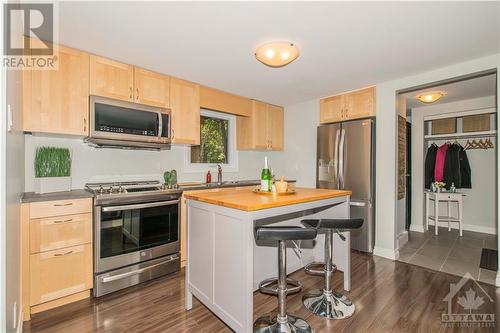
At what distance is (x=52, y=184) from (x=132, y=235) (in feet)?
2.87

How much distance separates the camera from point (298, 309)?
7.04ft

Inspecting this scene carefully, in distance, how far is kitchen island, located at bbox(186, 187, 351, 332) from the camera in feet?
5.30

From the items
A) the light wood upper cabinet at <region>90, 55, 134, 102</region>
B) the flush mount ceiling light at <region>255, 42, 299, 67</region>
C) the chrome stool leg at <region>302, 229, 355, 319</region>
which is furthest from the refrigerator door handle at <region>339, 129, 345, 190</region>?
the light wood upper cabinet at <region>90, 55, 134, 102</region>

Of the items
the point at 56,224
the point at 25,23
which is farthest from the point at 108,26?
the point at 56,224

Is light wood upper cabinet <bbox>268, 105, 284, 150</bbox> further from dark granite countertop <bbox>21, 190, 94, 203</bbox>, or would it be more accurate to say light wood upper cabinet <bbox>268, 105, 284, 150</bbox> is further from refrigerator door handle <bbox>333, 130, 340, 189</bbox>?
dark granite countertop <bbox>21, 190, 94, 203</bbox>

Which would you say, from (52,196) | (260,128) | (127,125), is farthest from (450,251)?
(52,196)

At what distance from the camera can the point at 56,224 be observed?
7.02ft

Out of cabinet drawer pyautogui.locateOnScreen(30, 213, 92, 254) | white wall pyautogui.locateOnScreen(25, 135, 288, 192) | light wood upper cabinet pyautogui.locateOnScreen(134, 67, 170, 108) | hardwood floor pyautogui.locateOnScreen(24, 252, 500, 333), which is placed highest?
light wood upper cabinet pyautogui.locateOnScreen(134, 67, 170, 108)

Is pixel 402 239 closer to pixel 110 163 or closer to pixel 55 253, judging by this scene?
pixel 110 163

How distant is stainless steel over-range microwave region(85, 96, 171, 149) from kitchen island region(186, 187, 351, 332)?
1.17 metres

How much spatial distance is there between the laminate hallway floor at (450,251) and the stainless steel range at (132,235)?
3018mm

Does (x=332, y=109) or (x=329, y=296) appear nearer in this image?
(x=329, y=296)

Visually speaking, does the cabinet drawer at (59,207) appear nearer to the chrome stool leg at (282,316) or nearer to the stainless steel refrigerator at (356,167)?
the chrome stool leg at (282,316)

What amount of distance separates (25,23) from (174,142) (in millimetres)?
1710
